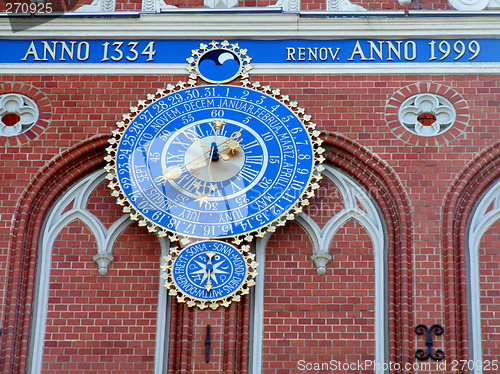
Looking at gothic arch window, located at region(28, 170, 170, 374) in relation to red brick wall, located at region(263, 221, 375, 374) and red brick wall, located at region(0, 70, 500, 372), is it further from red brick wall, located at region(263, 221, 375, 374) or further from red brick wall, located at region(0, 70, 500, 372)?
red brick wall, located at region(263, 221, 375, 374)

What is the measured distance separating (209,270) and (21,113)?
3.18 metres

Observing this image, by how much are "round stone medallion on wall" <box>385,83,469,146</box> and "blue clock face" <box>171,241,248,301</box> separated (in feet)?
8.34

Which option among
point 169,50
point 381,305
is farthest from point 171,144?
point 381,305

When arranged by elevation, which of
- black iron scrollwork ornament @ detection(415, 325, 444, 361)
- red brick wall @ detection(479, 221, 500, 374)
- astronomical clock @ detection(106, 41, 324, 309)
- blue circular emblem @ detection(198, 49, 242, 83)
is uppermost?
blue circular emblem @ detection(198, 49, 242, 83)

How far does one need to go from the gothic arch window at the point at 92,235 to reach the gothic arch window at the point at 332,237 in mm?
1036

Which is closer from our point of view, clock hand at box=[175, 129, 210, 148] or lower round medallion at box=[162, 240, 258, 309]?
lower round medallion at box=[162, 240, 258, 309]

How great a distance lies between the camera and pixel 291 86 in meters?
18.2

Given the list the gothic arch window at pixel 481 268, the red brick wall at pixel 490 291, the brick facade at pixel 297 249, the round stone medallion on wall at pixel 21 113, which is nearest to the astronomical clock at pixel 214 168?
the brick facade at pixel 297 249

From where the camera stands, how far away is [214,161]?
698 inches

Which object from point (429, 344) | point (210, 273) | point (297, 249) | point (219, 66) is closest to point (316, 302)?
point (297, 249)

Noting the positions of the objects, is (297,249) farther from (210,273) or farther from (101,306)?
(101,306)

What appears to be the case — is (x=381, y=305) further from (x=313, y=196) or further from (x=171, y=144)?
(x=171, y=144)

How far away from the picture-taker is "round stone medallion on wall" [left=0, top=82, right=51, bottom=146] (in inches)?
713

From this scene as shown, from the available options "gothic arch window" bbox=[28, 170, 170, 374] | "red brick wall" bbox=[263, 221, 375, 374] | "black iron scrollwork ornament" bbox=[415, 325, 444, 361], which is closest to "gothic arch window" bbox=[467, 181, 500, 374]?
"black iron scrollwork ornament" bbox=[415, 325, 444, 361]
